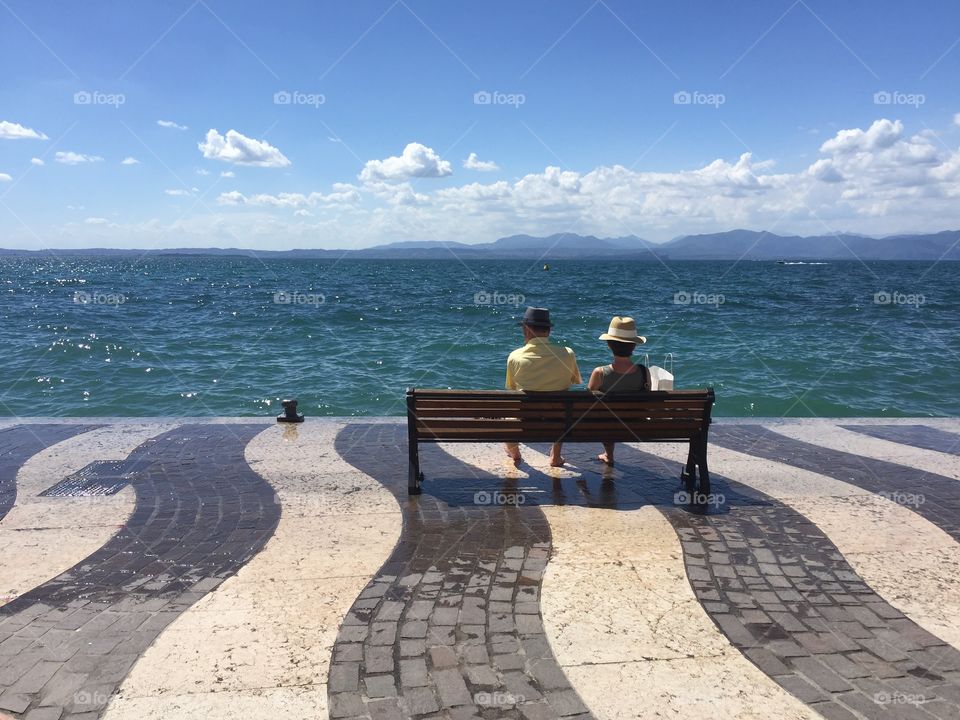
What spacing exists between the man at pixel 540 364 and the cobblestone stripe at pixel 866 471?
276 cm

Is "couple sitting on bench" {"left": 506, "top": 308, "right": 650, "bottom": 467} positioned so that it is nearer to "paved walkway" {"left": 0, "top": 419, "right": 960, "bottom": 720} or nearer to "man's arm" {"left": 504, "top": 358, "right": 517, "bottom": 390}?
"man's arm" {"left": 504, "top": 358, "right": 517, "bottom": 390}

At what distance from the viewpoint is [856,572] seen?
4402 mm

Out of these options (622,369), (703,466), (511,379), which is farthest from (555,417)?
(703,466)

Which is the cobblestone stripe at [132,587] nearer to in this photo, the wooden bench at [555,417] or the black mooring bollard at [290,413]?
the wooden bench at [555,417]

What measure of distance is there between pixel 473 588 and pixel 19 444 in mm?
6393

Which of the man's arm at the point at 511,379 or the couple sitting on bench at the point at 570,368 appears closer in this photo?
the couple sitting on bench at the point at 570,368

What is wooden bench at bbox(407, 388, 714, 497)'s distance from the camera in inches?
223

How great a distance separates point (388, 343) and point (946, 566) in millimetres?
19538

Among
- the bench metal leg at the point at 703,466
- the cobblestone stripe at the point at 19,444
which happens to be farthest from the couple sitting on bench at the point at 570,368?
the cobblestone stripe at the point at 19,444

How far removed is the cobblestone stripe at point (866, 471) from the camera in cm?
562

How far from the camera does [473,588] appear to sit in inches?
161

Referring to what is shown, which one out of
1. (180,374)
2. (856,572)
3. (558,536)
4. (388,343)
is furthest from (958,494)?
(388,343)

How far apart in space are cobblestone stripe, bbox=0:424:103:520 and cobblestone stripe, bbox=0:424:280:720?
40.7 inches

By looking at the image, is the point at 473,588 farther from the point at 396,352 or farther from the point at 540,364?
the point at 396,352
